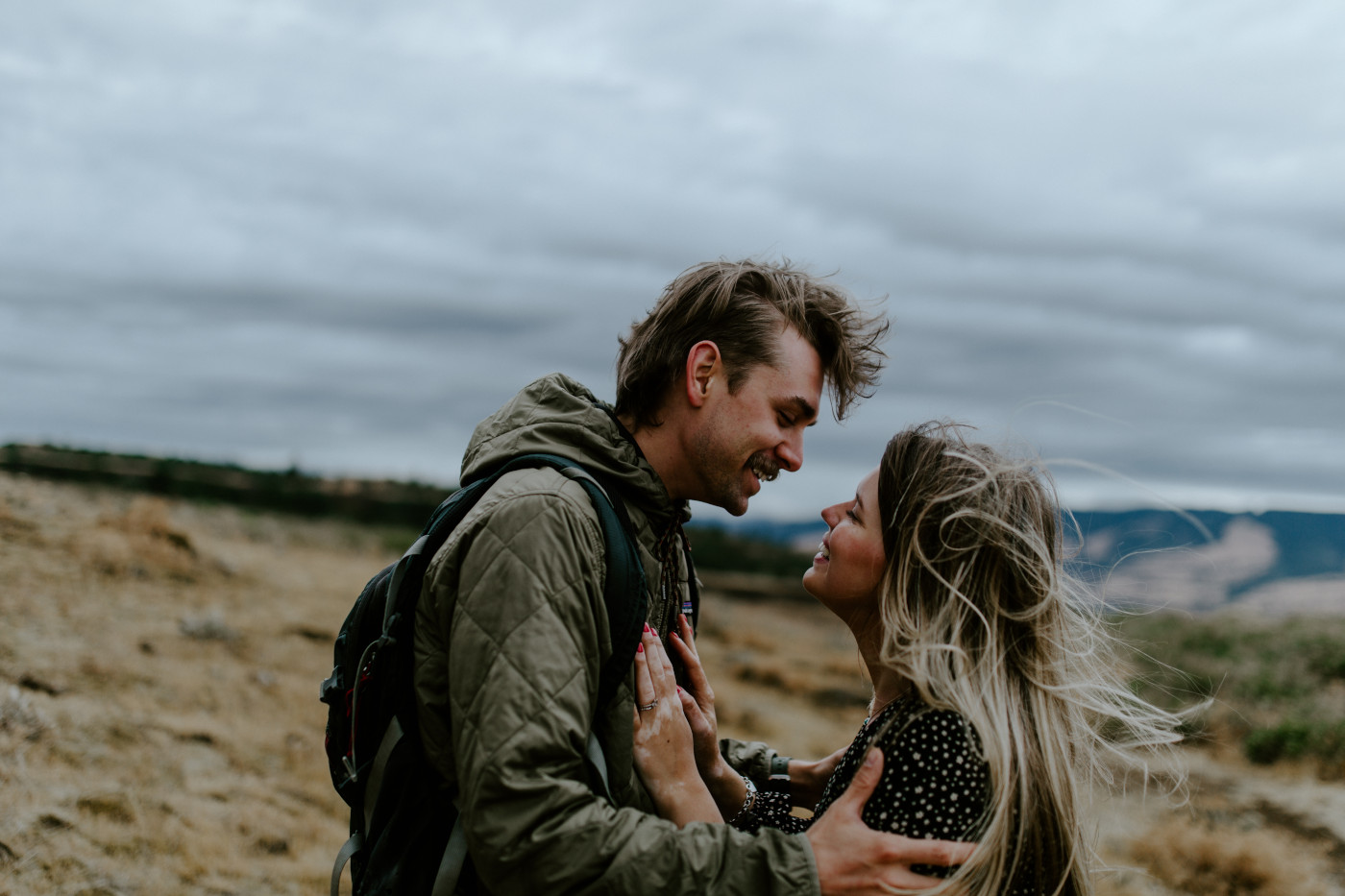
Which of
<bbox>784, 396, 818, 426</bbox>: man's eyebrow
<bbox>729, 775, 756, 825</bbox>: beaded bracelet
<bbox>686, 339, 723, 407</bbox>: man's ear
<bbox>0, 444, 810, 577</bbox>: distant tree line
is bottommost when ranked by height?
<bbox>0, 444, 810, 577</bbox>: distant tree line

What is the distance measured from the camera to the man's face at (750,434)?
2.96 metres

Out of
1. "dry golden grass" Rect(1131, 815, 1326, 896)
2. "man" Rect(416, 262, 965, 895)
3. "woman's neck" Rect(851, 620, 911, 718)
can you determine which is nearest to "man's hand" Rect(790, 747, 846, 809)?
"woman's neck" Rect(851, 620, 911, 718)

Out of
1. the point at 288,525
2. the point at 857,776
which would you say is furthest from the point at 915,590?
the point at 288,525

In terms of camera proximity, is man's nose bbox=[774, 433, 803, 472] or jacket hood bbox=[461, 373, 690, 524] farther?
man's nose bbox=[774, 433, 803, 472]

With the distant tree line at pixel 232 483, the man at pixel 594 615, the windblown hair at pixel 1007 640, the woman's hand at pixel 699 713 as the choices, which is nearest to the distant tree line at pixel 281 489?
the distant tree line at pixel 232 483

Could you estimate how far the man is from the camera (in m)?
2.05

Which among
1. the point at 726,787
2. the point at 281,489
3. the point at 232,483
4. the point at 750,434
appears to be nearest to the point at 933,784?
the point at 726,787

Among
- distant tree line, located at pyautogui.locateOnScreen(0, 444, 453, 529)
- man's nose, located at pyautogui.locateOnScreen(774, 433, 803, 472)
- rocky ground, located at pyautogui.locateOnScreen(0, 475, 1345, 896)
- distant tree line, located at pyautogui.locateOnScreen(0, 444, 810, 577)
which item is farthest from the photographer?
distant tree line, located at pyautogui.locateOnScreen(0, 444, 810, 577)

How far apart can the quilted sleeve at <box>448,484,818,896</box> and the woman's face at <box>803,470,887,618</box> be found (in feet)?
2.92

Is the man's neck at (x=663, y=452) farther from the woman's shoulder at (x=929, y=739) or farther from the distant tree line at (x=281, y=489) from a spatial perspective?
the distant tree line at (x=281, y=489)

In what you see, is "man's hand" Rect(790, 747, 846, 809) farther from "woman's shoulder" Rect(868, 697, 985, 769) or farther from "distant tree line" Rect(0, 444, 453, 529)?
"distant tree line" Rect(0, 444, 453, 529)

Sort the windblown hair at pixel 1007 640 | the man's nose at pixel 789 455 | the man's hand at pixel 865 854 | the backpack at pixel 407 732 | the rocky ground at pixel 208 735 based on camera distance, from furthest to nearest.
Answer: the rocky ground at pixel 208 735, the man's nose at pixel 789 455, the windblown hair at pixel 1007 640, the backpack at pixel 407 732, the man's hand at pixel 865 854

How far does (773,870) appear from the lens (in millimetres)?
2150

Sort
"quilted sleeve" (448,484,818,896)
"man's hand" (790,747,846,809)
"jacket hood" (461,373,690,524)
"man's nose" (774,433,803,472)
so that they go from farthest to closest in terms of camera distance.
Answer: "man's hand" (790,747,846,809)
"man's nose" (774,433,803,472)
"jacket hood" (461,373,690,524)
"quilted sleeve" (448,484,818,896)
